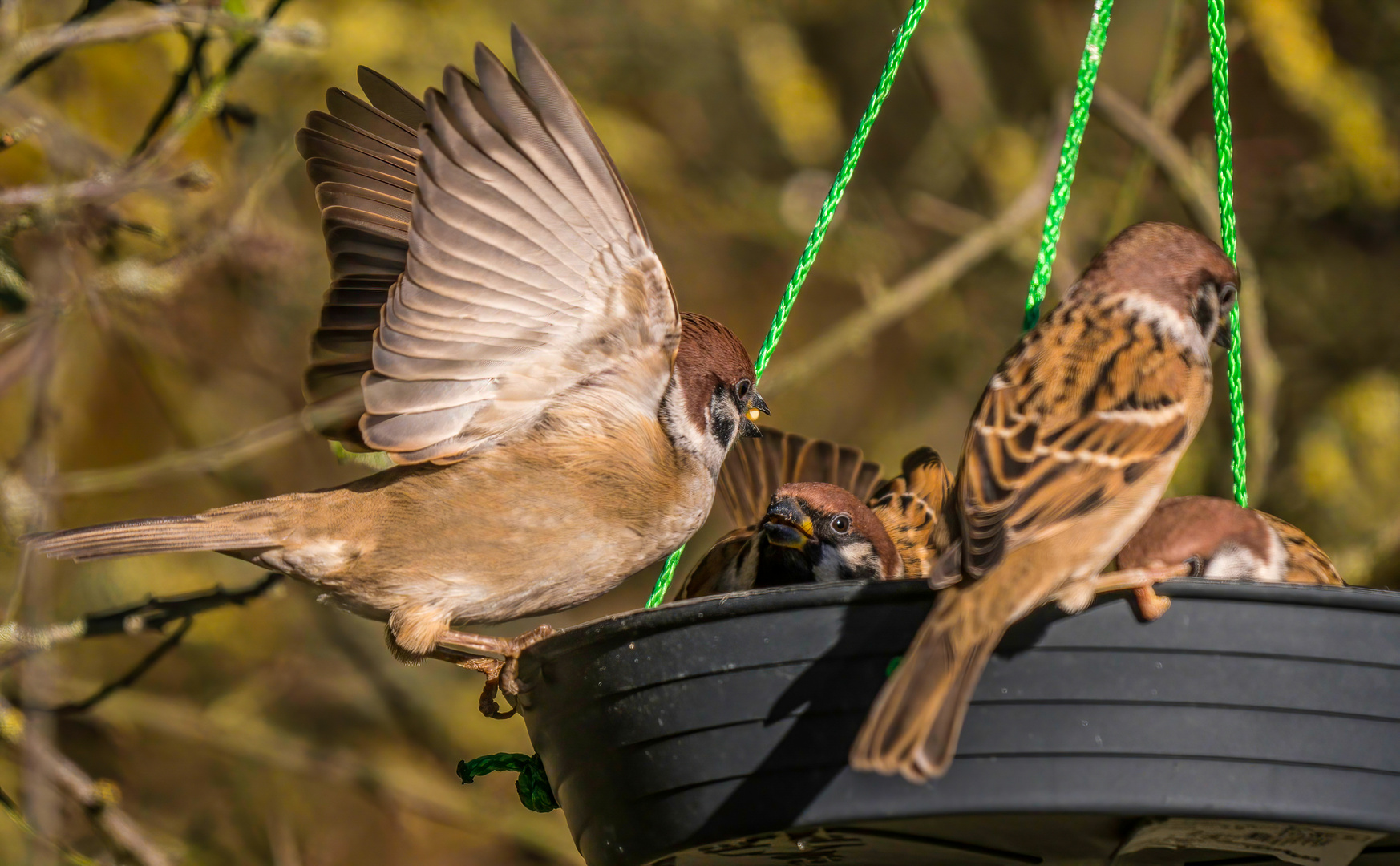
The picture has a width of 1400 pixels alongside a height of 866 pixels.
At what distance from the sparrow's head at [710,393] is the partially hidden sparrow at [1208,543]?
0.97m

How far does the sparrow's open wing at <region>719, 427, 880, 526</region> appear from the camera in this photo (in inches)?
143

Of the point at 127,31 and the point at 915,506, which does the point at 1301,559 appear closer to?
the point at 915,506

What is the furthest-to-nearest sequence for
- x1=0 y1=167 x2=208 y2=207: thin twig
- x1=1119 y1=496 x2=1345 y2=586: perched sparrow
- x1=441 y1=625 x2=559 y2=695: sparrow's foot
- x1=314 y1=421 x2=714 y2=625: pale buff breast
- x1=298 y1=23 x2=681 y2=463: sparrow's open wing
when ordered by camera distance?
x1=314 y1=421 x2=714 y2=625: pale buff breast → x1=0 y1=167 x2=208 y2=207: thin twig → x1=441 y1=625 x2=559 y2=695: sparrow's foot → x1=298 y1=23 x2=681 y2=463: sparrow's open wing → x1=1119 y1=496 x2=1345 y2=586: perched sparrow

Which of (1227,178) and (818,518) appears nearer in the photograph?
(1227,178)

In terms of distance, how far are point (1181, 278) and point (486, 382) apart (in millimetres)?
1345

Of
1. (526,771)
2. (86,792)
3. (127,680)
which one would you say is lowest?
(86,792)

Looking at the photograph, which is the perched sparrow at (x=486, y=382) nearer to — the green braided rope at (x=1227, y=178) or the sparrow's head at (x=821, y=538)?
the sparrow's head at (x=821, y=538)

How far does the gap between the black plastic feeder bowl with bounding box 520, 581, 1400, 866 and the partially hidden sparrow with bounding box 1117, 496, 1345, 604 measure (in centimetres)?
48

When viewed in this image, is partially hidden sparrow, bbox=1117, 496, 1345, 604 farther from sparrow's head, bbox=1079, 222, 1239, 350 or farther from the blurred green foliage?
the blurred green foliage

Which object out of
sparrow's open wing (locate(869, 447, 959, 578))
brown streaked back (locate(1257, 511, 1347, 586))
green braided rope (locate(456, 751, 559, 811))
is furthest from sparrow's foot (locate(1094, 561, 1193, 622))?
sparrow's open wing (locate(869, 447, 959, 578))

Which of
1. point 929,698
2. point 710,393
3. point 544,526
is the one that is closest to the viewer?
point 929,698

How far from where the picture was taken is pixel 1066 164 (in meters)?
2.67

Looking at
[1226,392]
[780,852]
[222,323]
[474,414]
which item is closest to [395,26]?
[222,323]

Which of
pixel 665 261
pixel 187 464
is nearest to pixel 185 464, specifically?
pixel 187 464
